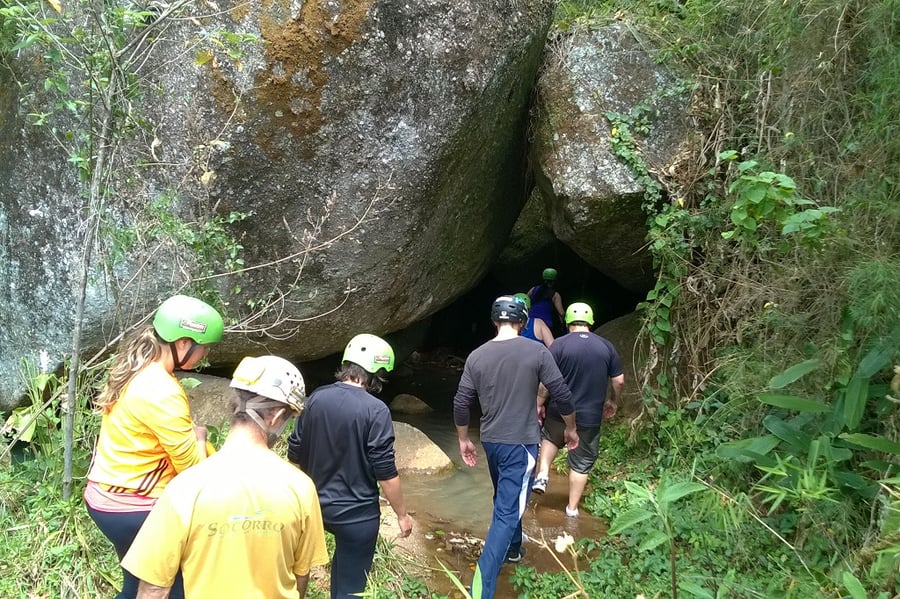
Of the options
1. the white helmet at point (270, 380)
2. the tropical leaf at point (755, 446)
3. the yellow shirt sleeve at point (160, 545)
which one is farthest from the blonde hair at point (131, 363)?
the tropical leaf at point (755, 446)

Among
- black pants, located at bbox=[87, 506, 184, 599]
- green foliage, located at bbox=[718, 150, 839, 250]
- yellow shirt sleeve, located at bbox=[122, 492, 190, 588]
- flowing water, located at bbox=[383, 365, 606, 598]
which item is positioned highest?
green foliage, located at bbox=[718, 150, 839, 250]

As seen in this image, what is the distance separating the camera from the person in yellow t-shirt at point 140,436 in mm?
2236

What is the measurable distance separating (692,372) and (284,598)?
428 cm

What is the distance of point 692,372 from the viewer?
5152mm

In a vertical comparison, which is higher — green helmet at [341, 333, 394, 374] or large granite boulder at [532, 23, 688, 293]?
large granite boulder at [532, 23, 688, 293]

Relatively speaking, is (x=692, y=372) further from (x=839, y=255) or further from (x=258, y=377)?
(x=258, y=377)

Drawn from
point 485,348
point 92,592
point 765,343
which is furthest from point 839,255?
point 92,592

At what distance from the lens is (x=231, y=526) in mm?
1619

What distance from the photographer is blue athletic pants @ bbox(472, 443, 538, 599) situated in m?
3.28

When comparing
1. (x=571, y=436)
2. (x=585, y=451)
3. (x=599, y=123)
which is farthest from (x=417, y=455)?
(x=599, y=123)

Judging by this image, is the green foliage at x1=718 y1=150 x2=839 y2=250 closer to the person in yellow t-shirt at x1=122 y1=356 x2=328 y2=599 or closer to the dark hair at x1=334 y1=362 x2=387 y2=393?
the dark hair at x1=334 y1=362 x2=387 y2=393

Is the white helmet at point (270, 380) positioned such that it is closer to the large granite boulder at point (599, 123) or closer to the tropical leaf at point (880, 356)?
the tropical leaf at point (880, 356)

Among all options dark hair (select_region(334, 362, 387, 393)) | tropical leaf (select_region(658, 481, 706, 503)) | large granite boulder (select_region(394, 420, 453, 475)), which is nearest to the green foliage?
tropical leaf (select_region(658, 481, 706, 503))

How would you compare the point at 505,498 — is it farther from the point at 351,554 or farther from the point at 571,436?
the point at 351,554
